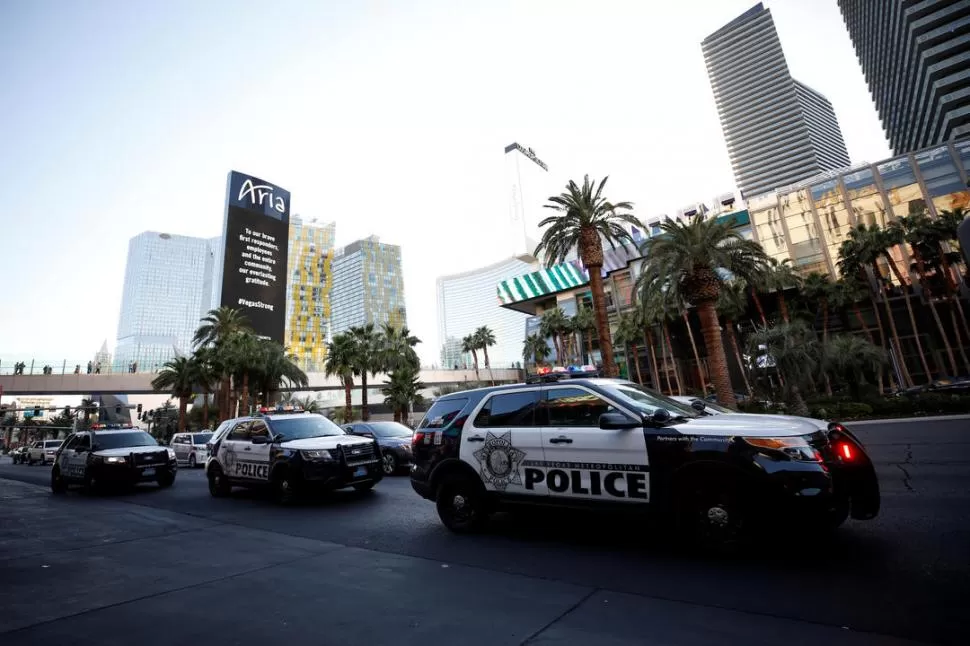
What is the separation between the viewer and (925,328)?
41.3m

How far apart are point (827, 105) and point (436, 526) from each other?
21728 centimetres

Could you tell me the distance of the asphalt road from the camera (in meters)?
3.24

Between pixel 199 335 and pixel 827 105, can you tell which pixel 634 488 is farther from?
pixel 827 105

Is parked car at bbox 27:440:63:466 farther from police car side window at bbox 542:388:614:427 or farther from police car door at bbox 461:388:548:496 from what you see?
police car side window at bbox 542:388:614:427

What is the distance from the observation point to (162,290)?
549ft

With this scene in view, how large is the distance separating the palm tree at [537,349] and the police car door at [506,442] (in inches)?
2328

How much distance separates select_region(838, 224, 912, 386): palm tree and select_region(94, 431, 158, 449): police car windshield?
4754 cm

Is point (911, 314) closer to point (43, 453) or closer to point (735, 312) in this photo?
point (735, 312)

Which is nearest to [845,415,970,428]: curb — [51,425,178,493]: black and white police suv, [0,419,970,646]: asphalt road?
[0,419,970,646]: asphalt road

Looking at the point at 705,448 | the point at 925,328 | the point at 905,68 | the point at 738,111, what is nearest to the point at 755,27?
the point at 738,111

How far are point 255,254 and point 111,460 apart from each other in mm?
57906

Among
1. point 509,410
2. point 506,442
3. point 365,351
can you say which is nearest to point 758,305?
point 365,351

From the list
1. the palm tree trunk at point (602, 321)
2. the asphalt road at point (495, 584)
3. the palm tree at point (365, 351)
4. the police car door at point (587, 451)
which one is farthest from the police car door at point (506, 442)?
the palm tree at point (365, 351)

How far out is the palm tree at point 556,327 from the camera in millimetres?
62188
